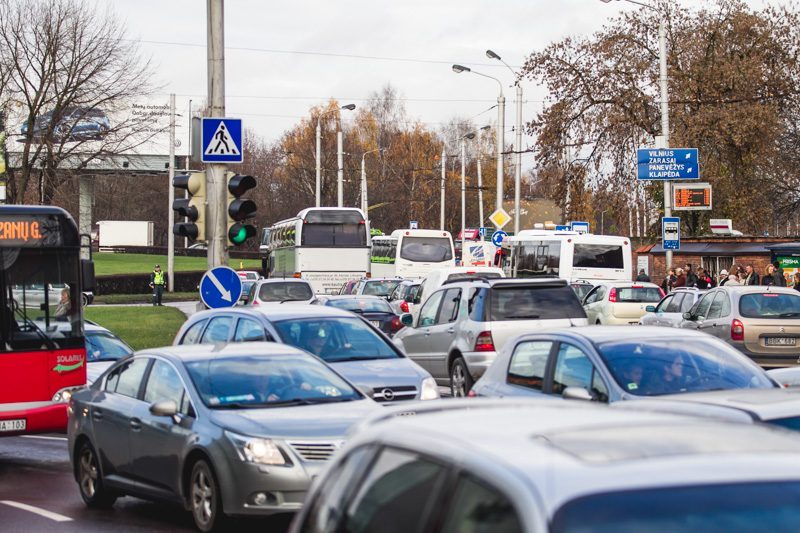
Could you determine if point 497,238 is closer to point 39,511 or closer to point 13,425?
point 13,425

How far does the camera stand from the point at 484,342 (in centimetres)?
1789

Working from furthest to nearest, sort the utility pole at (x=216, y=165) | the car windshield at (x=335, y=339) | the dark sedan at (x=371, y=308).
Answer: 1. the dark sedan at (x=371, y=308)
2. the utility pole at (x=216, y=165)
3. the car windshield at (x=335, y=339)

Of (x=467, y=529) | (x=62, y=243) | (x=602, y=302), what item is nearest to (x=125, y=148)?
(x=602, y=302)

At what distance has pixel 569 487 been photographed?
3.07 meters

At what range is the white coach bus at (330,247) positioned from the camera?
44.6 meters

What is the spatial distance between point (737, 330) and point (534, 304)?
506cm

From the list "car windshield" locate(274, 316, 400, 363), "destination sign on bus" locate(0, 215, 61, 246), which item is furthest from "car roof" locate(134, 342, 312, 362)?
"destination sign on bus" locate(0, 215, 61, 246)

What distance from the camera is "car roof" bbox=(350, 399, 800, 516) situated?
3139 millimetres

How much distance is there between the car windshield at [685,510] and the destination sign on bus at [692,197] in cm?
3691

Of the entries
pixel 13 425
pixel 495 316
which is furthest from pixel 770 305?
pixel 13 425

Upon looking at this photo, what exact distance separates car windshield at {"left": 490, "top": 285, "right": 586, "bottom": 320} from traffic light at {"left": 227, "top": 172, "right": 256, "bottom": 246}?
3.52 meters

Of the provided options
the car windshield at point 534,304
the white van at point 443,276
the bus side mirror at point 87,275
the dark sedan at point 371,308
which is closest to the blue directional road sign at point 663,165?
the white van at point 443,276

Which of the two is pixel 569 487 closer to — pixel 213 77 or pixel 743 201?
pixel 213 77

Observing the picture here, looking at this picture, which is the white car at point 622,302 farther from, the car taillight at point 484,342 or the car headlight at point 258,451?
the car headlight at point 258,451
